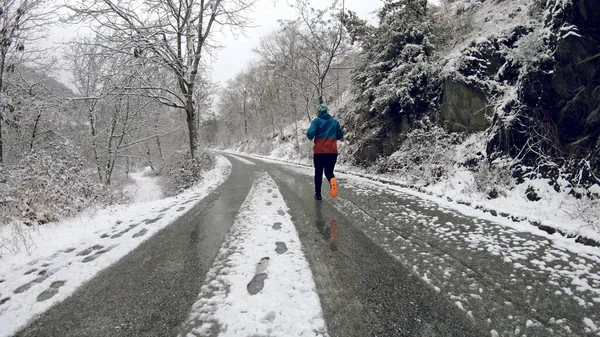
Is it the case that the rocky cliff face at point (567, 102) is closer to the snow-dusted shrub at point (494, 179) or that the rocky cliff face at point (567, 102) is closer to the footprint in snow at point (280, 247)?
the snow-dusted shrub at point (494, 179)

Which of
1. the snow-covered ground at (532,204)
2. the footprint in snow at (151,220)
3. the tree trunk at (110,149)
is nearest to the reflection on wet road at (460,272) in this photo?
the snow-covered ground at (532,204)

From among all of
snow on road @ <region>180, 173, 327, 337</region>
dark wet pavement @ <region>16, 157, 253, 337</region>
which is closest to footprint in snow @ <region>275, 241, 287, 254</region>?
snow on road @ <region>180, 173, 327, 337</region>

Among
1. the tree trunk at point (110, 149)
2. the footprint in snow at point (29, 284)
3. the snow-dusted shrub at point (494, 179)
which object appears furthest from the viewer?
the tree trunk at point (110, 149)

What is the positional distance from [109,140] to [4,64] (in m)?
7.64

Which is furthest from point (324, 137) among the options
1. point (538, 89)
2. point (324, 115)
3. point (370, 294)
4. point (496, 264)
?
point (538, 89)

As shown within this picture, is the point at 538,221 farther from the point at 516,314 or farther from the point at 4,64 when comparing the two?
the point at 4,64

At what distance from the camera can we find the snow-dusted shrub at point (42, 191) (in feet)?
18.7

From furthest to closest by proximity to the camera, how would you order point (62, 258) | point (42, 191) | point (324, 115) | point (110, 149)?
point (110, 149)
point (42, 191)
point (324, 115)
point (62, 258)

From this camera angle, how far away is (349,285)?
2.40 metres

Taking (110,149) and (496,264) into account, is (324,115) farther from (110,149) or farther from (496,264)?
(110,149)

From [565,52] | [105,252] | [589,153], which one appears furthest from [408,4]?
[105,252]

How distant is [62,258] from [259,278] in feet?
8.43

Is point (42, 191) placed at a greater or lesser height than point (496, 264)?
greater

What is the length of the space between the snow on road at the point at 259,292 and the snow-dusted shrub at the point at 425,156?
505 centimetres
